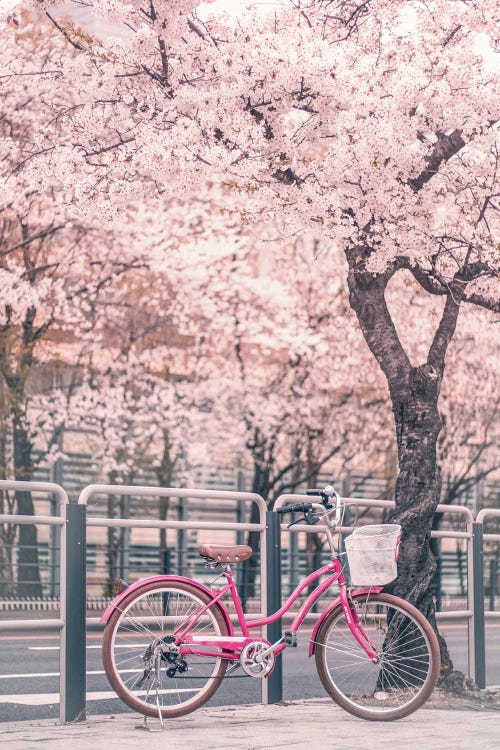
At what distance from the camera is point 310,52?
9891 millimetres

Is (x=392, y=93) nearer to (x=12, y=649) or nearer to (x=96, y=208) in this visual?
(x=96, y=208)

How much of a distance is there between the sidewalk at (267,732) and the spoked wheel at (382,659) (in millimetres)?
122

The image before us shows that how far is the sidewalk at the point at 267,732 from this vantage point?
646 centimetres

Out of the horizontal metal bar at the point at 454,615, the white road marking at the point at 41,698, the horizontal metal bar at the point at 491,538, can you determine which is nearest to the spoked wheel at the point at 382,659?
the horizontal metal bar at the point at 454,615

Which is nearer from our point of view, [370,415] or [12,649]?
[12,649]

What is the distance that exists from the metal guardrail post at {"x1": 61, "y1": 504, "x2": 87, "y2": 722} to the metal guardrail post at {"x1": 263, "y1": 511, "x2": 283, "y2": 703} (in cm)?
147

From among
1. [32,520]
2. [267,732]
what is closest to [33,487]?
[32,520]

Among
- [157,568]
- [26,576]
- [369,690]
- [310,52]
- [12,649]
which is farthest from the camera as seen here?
[157,568]

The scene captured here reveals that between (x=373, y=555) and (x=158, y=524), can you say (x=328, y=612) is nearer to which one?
(x=373, y=555)

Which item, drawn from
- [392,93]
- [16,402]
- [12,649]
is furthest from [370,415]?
[392,93]

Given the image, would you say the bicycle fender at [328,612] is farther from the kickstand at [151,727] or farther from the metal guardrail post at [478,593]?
the metal guardrail post at [478,593]

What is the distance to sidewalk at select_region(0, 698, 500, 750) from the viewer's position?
21.2 ft

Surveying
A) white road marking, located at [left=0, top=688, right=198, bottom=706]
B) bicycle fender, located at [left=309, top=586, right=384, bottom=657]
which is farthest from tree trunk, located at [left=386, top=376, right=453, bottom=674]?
white road marking, located at [left=0, top=688, right=198, bottom=706]

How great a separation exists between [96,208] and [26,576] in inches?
514
